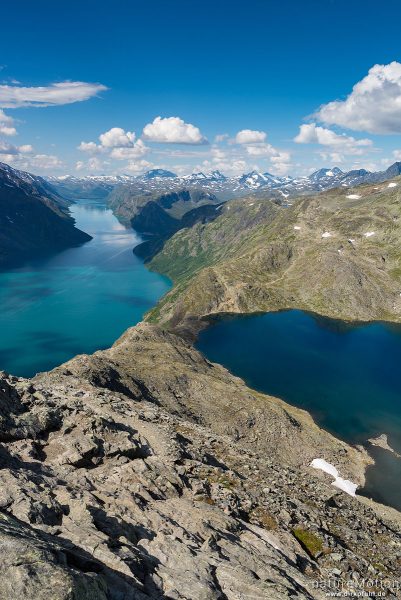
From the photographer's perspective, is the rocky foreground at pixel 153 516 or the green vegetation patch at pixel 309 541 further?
the green vegetation patch at pixel 309 541

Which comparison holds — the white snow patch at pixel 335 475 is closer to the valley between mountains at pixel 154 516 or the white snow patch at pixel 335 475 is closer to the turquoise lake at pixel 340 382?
the turquoise lake at pixel 340 382

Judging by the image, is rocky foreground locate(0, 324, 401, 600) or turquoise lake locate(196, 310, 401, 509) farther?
turquoise lake locate(196, 310, 401, 509)

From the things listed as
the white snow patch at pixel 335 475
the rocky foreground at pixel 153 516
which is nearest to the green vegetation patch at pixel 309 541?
the rocky foreground at pixel 153 516

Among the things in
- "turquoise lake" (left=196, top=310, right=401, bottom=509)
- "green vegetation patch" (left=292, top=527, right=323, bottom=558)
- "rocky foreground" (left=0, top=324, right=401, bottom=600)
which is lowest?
"turquoise lake" (left=196, top=310, right=401, bottom=509)

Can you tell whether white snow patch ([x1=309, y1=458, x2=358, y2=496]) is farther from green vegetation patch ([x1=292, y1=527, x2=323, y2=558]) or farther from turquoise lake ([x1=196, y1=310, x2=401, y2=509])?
green vegetation patch ([x1=292, y1=527, x2=323, y2=558])

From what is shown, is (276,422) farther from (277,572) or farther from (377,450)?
(277,572)

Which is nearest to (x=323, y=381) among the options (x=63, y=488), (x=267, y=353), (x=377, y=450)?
(x=267, y=353)

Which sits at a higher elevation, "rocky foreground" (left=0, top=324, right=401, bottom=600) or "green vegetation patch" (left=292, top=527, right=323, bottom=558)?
"rocky foreground" (left=0, top=324, right=401, bottom=600)

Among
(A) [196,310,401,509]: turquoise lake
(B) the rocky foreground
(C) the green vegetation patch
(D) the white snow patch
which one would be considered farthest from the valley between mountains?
(A) [196,310,401,509]: turquoise lake
